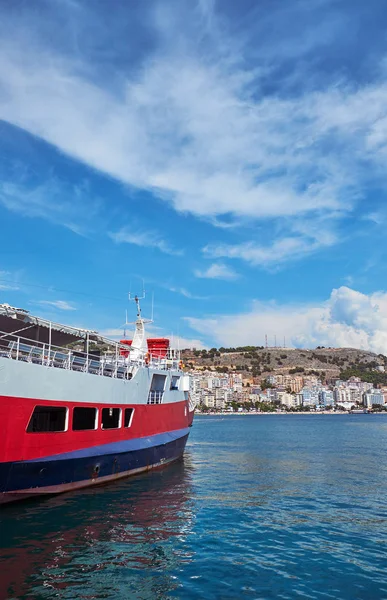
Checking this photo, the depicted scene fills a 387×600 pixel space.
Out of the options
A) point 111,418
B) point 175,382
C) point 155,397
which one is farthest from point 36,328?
point 175,382

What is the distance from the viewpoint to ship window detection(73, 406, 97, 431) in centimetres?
2019

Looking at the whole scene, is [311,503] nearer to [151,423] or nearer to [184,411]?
[151,423]

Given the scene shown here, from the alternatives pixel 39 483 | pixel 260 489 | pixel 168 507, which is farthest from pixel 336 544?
pixel 39 483

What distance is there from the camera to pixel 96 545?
13508mm

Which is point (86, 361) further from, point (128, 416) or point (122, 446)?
point (122, 446)

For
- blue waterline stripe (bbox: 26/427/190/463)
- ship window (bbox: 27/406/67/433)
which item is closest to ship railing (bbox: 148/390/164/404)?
blue waterline stripe (bbox: 26/427/190/463)

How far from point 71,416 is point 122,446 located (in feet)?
13.9

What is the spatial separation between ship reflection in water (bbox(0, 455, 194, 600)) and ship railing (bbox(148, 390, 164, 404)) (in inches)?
246

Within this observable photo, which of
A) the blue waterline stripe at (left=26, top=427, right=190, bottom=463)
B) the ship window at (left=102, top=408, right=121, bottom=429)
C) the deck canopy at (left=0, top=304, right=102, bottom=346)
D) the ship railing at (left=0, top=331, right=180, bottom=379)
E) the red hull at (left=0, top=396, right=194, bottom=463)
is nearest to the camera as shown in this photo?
the red hull at (left=0, top=396, right=194, bottom=463)

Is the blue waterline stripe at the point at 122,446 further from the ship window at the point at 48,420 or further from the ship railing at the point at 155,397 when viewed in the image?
the ship railing at the point at 155,397

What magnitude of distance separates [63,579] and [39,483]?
6.76 metres

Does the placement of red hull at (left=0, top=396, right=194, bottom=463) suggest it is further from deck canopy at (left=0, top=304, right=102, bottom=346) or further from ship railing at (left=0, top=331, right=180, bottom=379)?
deck canopy at (left=0, top=304, right=102, bottom=346)

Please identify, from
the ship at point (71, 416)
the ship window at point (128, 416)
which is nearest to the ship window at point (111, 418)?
the ship at point (71, 416)

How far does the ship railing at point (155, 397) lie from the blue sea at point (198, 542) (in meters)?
4.27
